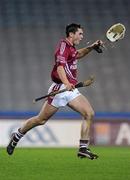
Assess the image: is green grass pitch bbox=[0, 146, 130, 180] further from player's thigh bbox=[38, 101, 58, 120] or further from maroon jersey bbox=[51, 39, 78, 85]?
maroon jersey bbox=[51, 39, 78, 85]

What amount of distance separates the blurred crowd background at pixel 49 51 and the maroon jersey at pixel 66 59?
7.90 metres

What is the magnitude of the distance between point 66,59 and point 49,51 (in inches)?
384

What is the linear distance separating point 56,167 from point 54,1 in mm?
12046

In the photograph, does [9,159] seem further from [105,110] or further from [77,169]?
[105,110]

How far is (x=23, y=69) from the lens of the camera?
17531 millimetres

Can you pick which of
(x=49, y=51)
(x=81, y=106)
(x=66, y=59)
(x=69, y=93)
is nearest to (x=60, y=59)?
(x=66, y=59)

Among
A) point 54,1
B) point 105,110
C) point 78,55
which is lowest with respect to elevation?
point 105,110

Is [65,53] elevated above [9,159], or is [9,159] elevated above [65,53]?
[65,53]

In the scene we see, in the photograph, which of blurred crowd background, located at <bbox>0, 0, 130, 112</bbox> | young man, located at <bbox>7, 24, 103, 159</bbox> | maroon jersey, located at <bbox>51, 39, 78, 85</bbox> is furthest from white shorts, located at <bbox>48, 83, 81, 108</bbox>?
blurred crowd background, located at <bbox>0, 0, 130, 112</bbox>

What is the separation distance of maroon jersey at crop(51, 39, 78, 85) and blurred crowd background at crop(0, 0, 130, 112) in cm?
790

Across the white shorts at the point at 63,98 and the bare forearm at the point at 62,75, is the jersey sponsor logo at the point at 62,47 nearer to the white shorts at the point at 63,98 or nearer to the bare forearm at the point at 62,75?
the bare forearm at the point at 62,75

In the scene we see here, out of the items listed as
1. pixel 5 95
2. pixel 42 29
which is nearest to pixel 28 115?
pixel 5 95

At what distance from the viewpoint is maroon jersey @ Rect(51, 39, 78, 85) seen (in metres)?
8.48

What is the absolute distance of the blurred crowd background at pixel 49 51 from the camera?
55.1 ft
